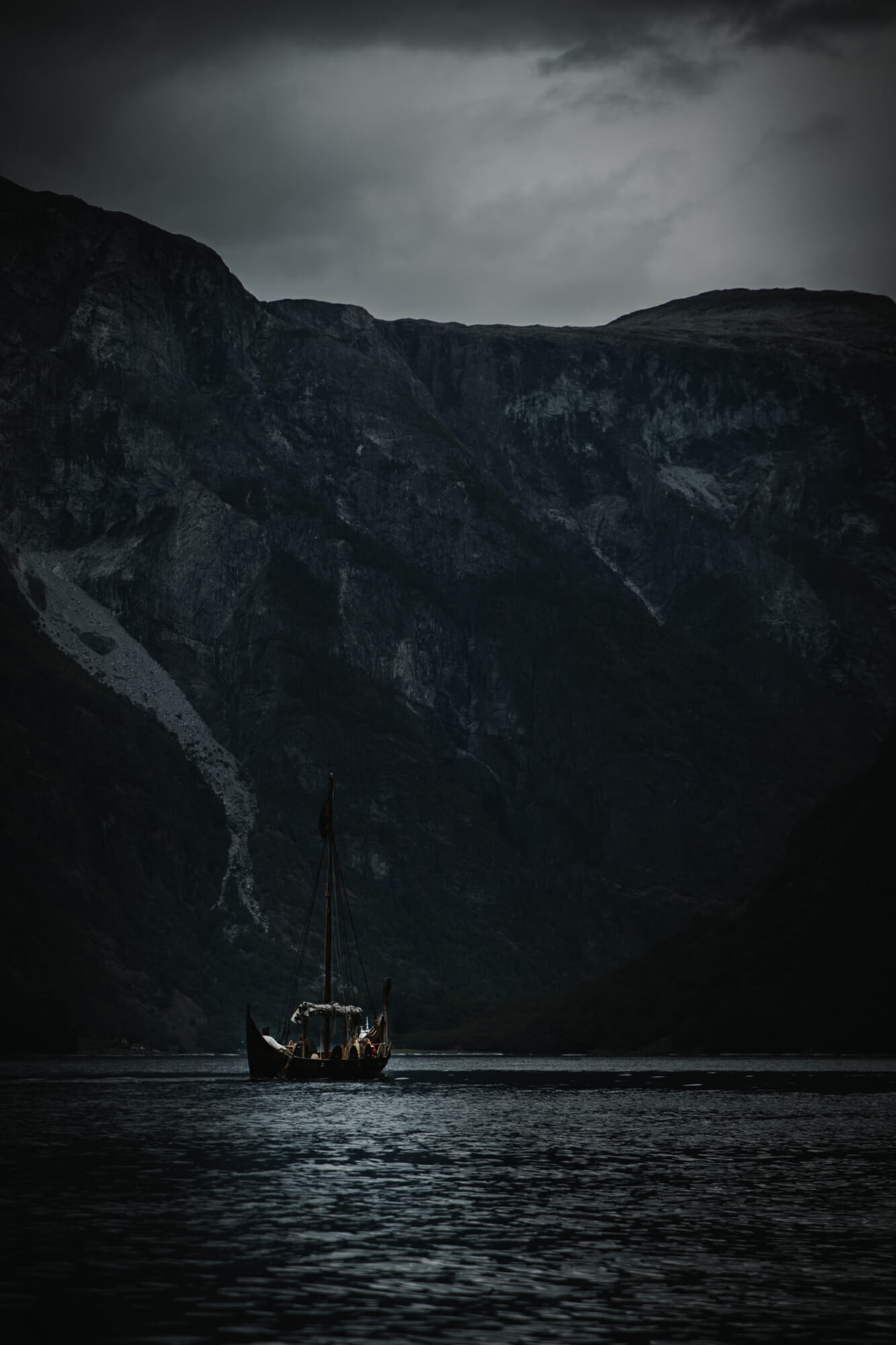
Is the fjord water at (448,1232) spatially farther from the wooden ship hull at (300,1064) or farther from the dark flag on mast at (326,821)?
the dark flag on mast at (326,821)

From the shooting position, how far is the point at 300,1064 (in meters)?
180

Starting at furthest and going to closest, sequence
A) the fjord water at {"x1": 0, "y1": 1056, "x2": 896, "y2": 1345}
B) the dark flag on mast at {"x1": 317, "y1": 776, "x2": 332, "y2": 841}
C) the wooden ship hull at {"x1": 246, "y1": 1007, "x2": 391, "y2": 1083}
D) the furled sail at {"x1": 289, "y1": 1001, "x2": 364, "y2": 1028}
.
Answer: the dark flag on mast at {"x1": 317, "y1": 776, "x2": 332, "y2": 841} → the wooden ship hull at {"x1": 246, "y1": 1007, "x2": 391, "y2": 1083} → the furled sail at {"x1": 289, "y1": 1001, "x2": 364, "y2": 1028} → the fjord water at {"x1": 0, "y1": 1056, "x2": 896, "y2": 1345}

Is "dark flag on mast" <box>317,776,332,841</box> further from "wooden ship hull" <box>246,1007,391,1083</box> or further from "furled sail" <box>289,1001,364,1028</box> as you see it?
"wooden ship hull" <box>246,1007,391,1083</box>

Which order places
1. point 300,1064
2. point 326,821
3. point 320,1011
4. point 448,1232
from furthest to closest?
1. point 326,821
2. point 300,1064
3. point 320,1011
4. point 448,1232

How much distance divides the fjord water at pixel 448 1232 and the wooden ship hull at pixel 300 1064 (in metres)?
60.4

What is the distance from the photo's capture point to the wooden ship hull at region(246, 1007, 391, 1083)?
17938 centimetres

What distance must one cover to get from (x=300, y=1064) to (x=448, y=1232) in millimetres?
123884

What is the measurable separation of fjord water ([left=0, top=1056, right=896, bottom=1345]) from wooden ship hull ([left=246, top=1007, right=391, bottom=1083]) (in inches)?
2379

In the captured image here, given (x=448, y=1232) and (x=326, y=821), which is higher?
(x=326, y=821)

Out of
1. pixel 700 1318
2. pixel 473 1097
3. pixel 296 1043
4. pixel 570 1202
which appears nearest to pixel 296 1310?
pixel 700 1318

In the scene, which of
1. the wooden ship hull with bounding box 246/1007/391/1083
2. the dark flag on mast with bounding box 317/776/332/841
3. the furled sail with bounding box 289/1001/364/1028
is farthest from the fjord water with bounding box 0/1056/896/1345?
the dark flag on mast with bounding box 317/776/332/841

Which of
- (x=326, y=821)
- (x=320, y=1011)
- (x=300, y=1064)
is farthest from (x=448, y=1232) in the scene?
(x=326, y=821)

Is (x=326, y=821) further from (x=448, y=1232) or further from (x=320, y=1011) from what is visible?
(x=448, y=1232)

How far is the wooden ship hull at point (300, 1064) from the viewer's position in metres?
179
